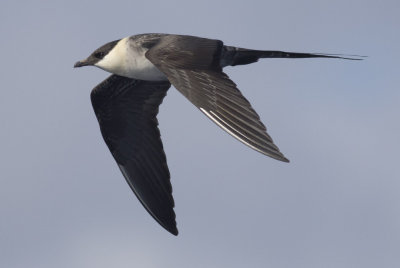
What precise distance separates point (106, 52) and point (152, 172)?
2132 millimetres

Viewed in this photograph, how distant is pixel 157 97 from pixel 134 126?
1.99ft

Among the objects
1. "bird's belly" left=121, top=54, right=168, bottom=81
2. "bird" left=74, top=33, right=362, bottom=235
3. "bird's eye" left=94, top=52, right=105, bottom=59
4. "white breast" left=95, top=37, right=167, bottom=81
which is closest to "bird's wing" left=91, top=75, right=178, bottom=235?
"bird" left=74, top=33, right=362, bottom=235

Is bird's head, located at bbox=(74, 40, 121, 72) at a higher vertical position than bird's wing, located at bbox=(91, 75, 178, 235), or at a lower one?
higher

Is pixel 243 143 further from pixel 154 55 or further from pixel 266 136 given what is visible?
pixel 154 55

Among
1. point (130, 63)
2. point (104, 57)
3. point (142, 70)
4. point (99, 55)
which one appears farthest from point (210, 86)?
point (99, 55)

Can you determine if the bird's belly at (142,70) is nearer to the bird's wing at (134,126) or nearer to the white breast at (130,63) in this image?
the white breast at (130,63)

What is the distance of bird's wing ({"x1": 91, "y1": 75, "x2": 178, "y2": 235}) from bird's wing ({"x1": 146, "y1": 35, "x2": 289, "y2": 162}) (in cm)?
189

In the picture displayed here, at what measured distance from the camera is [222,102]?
36.1ft

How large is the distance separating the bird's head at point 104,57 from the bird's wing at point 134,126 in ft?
2.18

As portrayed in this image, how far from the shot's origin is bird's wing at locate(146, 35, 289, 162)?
10414 millimetres

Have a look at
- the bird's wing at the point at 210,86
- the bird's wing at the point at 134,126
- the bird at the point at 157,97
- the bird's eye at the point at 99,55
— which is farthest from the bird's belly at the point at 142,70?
the bird's wing at the point at 134,126

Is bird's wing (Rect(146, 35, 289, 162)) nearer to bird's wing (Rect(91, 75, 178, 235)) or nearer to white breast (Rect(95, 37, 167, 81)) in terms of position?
white breast (Rect(95, 37, 167, 81))

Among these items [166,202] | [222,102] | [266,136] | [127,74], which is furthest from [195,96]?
[166,202]

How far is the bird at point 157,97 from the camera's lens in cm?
1083
